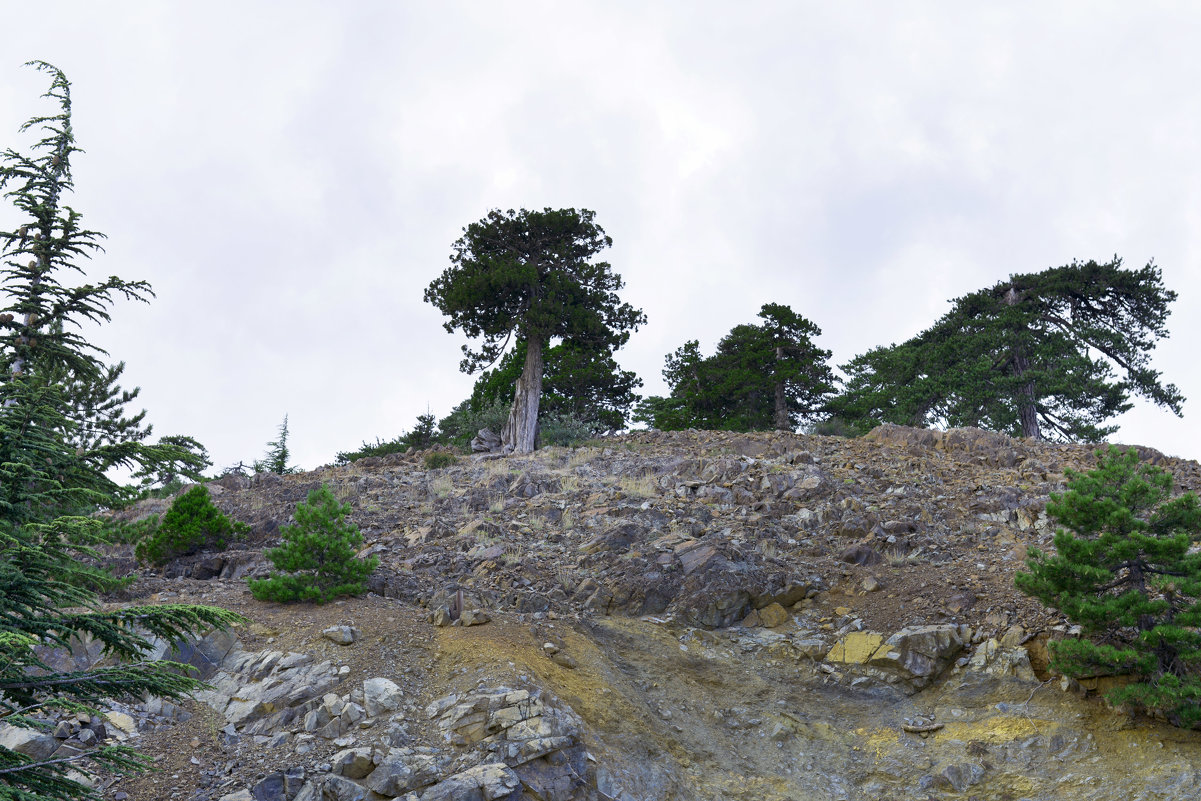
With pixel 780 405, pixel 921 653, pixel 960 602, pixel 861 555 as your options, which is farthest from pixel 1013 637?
pixel 780 405

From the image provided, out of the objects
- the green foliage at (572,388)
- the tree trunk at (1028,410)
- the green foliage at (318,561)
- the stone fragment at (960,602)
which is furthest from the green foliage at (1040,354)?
the green foliage at (318,561)

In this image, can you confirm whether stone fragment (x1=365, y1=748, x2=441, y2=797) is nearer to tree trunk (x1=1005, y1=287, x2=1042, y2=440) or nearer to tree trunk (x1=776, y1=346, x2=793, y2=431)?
tree trunk (x1=1005, y1=287, x2=1042, y2=440)

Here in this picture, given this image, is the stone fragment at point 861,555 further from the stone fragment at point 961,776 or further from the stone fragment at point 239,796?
the stone fragment at point 239,796

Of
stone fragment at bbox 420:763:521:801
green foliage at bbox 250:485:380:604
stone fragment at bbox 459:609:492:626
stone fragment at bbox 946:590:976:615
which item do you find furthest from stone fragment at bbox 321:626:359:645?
stone fragment at bbox 946:590:976:615

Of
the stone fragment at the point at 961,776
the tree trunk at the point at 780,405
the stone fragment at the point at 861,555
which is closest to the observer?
the stone fragment at the point at 961,776

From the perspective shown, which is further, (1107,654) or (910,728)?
(910,728)

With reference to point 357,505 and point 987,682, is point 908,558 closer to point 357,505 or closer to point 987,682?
point 987,682

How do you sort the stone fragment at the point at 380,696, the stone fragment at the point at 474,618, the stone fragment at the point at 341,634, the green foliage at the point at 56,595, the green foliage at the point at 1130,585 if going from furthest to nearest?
the stone fragment at the point at 474,618 → the stone fragment at the point at 341,634 → the stone fragment at the point at 380,696 → the green foliage at the point at 1130,585 → the green foliage at the point at 56,595

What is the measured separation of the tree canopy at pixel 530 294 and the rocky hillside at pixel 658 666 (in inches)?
404

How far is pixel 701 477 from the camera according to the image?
17547 mm

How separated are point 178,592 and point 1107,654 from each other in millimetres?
12854

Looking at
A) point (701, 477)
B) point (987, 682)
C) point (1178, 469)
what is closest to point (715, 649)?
point (987, 682)

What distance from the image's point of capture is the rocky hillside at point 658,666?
830 cm

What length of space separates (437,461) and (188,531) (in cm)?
877
